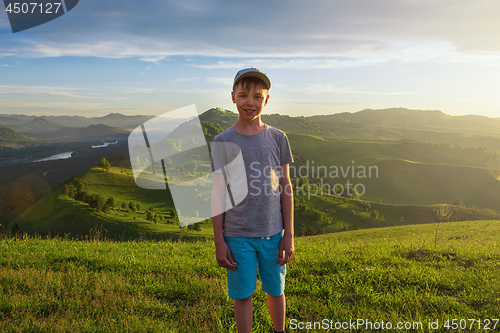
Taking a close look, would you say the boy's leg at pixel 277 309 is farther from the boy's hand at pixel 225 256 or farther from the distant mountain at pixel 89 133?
the distant mountain at pixel 89 133

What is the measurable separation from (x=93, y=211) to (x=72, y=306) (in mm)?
69860

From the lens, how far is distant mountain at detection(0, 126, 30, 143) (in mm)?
168400

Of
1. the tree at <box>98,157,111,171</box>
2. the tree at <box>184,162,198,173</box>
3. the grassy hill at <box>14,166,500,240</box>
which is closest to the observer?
the grassy hill at <box>14,166,500,240</box>

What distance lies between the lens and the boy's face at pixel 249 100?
2697mm

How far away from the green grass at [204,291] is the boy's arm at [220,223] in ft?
4.57

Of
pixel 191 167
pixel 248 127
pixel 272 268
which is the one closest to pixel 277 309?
pixel 272 268

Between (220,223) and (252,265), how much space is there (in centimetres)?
52

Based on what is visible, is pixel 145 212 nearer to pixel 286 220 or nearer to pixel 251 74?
pixel 286 220

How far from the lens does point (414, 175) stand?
117 m

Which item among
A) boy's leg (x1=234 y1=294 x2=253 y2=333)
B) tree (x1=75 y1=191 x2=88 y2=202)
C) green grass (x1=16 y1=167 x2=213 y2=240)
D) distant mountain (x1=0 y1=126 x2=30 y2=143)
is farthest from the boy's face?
distant mountain (x1=0 y1=126 x2=30 y2=143)

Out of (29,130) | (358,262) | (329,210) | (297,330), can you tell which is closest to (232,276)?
(297,330)

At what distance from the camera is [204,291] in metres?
4.51

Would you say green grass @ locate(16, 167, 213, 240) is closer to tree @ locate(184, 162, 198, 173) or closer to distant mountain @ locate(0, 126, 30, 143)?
tree @ locate(184, 162, 198, 173)

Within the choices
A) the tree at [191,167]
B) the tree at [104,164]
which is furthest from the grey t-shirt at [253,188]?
the tree at [191,167]
